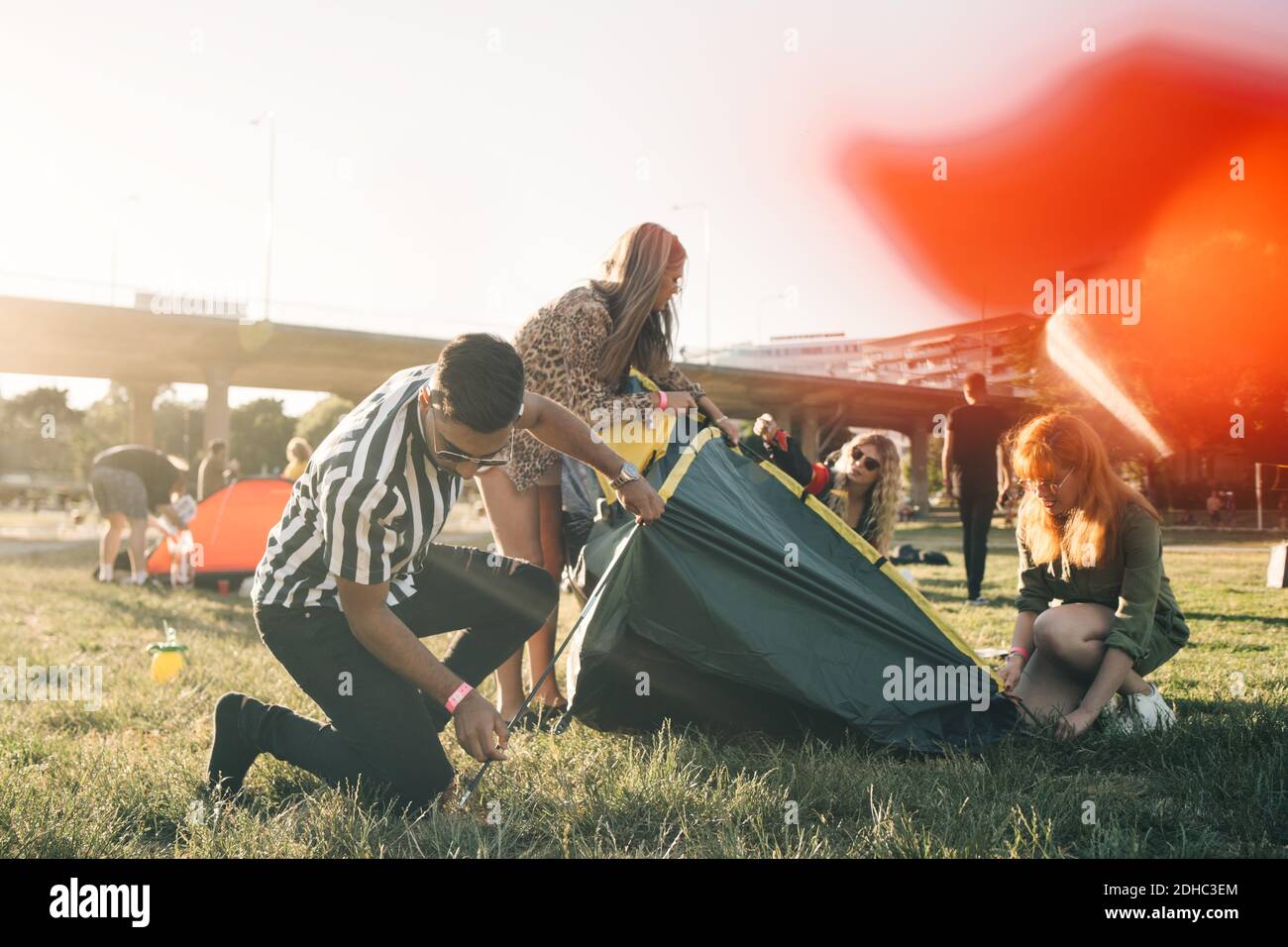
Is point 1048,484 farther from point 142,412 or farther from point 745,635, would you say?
point 142,412

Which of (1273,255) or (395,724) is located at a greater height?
(1273,255)

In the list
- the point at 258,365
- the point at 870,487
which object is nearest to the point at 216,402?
the point at 258,365

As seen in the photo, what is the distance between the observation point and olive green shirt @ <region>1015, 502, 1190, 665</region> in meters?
3.33

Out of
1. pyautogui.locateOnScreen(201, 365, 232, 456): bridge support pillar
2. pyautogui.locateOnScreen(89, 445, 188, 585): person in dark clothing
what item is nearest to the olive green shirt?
pyautogui.locateOnScreen(89, 445, 188, 585): person in dark clothing

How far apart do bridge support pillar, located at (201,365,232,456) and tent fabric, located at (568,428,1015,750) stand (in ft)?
115

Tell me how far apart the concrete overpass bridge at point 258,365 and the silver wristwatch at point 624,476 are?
29350 millimetres

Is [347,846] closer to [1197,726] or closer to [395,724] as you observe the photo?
[395,724]

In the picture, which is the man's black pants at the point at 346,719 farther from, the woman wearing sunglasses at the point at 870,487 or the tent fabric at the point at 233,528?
the tent fabric at the point at 233,528

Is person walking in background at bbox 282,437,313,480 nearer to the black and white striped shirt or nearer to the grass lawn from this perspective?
the grass lawn

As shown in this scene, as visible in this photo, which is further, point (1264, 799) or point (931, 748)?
point (931, 748)

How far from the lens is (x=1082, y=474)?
342 cm
